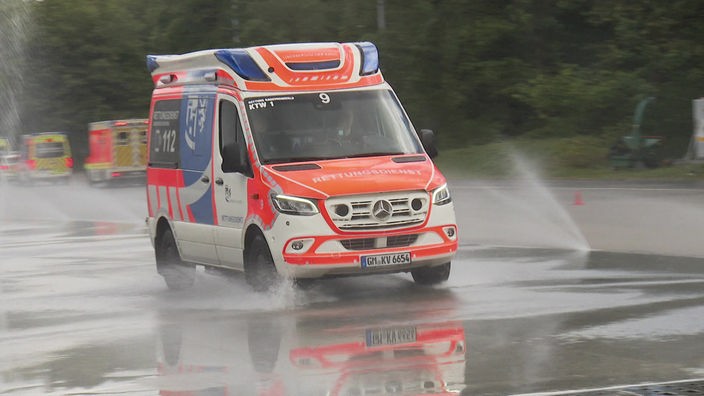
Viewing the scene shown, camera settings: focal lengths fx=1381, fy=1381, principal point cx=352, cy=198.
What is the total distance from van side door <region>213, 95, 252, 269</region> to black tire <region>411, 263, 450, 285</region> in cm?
178

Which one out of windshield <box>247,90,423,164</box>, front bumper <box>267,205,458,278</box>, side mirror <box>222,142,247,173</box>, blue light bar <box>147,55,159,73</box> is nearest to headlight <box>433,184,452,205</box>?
front bumper <box>267,205,458,278</box>

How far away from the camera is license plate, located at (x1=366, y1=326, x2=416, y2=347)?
10289 mm

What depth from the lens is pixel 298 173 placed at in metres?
13.0

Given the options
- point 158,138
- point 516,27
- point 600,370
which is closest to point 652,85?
point 516,27

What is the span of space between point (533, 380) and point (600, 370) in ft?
1.77

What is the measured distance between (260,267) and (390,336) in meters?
2.99

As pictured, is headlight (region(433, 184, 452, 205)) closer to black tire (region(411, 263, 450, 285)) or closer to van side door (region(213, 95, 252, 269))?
black tire (region(411, 263, 450, 285))

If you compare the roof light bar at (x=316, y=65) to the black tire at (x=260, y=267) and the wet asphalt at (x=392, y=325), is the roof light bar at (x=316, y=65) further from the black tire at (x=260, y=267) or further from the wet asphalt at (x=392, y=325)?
the wet asphalt at (x=392, y=325)

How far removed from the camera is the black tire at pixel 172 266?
1550cm

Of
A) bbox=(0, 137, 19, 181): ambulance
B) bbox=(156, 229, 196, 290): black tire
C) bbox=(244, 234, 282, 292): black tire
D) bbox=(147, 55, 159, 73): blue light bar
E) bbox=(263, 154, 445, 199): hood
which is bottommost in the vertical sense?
bbox=(0, 137, 19, 181): ambulance

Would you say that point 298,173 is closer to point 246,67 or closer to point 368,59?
A: point 246,67

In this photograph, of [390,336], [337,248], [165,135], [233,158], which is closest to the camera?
[390,336]

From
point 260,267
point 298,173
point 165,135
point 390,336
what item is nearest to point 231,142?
point 298,173

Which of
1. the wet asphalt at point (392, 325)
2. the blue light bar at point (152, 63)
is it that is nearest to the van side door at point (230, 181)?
the wet asphalt at point (392, 325)
